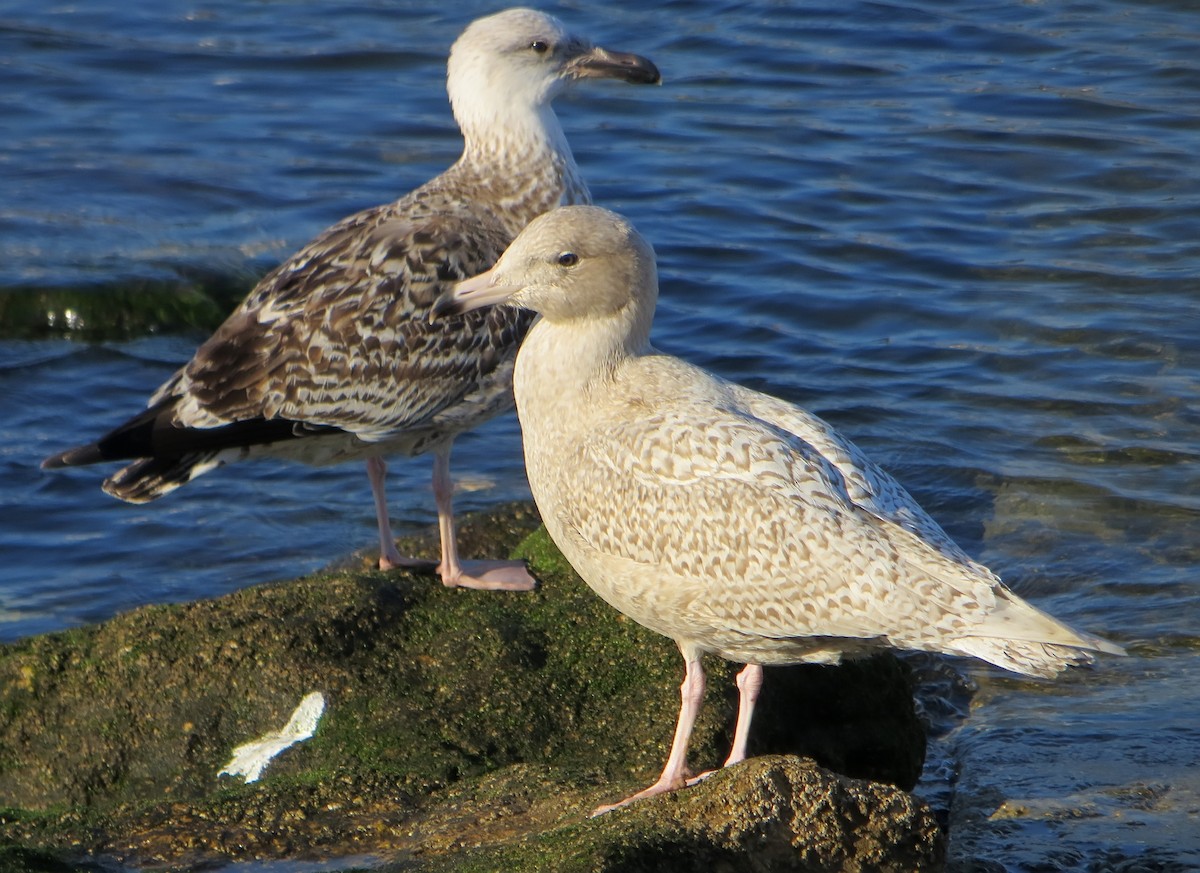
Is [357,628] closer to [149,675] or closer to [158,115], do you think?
[149,675]

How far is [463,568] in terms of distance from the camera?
20.8 feet

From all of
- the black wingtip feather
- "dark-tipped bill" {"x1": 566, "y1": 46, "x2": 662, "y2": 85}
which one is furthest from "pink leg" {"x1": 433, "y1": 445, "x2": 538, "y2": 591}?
"dark-tipped bill" {"x1": 566, "y1": 46, "x2": 662, "y2": 85}

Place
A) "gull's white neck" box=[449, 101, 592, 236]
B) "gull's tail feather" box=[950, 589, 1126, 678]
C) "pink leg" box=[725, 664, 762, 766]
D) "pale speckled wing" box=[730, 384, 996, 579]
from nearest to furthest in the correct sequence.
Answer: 1. "gull's tail feather" box=[950, 589, 1126, 678]
2. "pale speckled wing" box=[730, 384, 996, 579]
3. "pink leg" box=[725, 664, 762, 766]
4. "gull's white neck" box=[449, 101, 592, 236]

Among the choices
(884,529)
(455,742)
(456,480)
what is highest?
→ (884,529)

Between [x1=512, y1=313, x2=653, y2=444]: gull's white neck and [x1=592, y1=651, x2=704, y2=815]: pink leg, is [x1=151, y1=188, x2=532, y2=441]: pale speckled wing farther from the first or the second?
[x1=592, y1=651, x2=704, y2=815]: pink leg

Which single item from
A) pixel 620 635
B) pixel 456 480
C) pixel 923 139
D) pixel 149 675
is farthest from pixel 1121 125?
pixel 149 675

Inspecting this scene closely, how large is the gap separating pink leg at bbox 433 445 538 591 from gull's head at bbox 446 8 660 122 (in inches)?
69.3

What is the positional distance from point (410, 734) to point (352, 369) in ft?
6.74

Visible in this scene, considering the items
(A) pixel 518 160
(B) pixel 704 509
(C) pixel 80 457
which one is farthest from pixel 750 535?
(A) pixel 518 160

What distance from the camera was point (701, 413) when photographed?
15.7 feet

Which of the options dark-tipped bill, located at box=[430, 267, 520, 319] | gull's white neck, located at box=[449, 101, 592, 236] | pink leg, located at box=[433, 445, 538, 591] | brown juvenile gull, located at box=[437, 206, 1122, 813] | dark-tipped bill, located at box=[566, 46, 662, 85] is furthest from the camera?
dark-tipped bill, located at box=[566, 46, 662, 85]

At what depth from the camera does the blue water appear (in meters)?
6.91

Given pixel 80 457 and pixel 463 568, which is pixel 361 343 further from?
pixel 80 457

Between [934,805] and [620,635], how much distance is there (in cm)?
124
